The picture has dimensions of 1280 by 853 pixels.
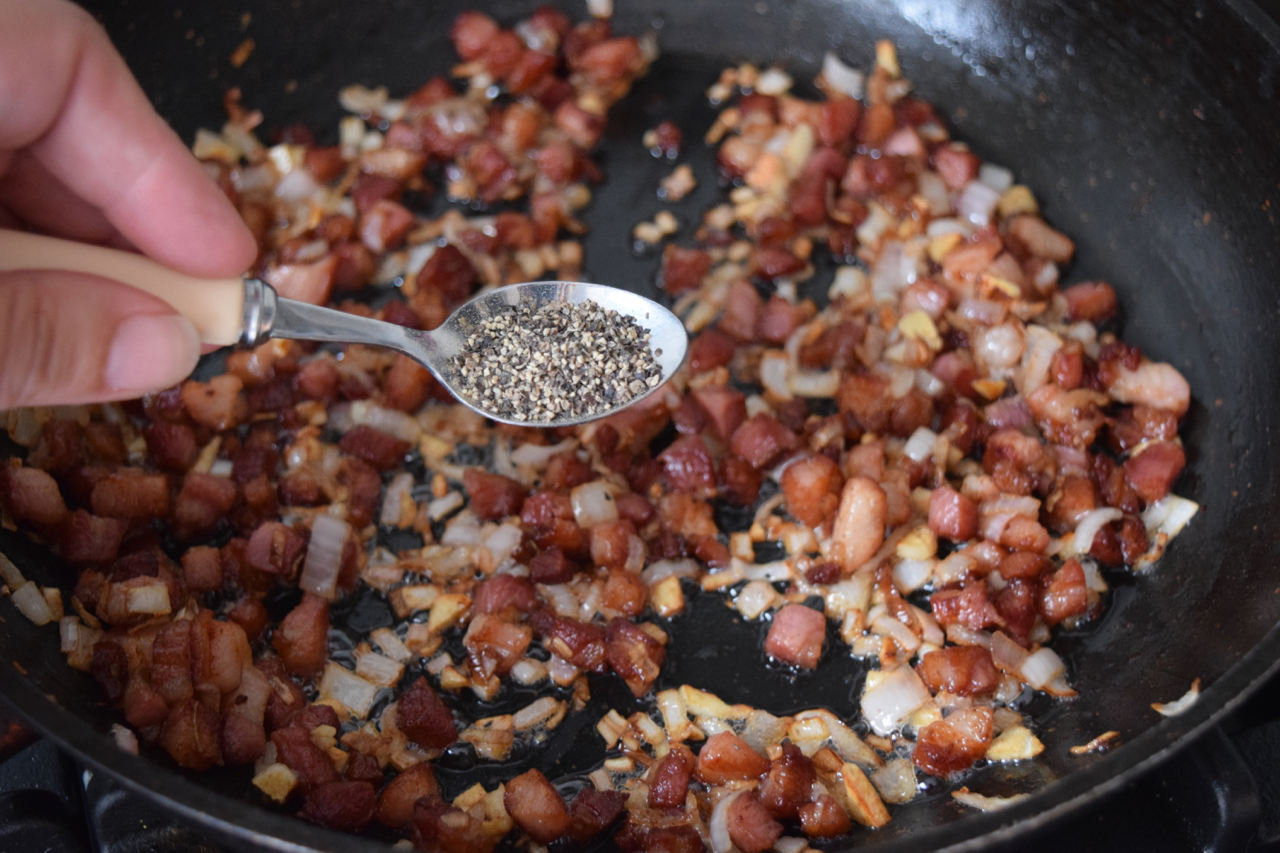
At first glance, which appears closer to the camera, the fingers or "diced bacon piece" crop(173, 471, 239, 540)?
the fingers

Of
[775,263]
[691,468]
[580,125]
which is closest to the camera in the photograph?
[691,468]

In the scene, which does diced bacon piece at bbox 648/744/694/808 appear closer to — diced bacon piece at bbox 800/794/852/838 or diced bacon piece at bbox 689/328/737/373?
diced bacon piece at bbox 800/794/852/838

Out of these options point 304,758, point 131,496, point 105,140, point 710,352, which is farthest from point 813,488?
point 105,140

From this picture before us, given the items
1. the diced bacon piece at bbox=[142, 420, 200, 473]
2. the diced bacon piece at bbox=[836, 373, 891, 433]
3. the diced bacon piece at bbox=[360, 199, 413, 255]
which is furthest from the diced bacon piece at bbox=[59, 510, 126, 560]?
the diced bacon piece at bbox=[836, 373, 891, 433]

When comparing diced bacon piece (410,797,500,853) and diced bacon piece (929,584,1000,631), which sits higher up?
diced bacon piece (929,584,1000,631)

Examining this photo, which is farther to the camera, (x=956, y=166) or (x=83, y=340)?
(x=956, y=166)

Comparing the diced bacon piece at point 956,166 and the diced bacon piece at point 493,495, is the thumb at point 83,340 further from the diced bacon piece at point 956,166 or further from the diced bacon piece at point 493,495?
the diced bacon piece at point 956,166

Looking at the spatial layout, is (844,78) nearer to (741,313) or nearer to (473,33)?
(741,313)
